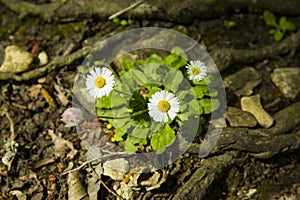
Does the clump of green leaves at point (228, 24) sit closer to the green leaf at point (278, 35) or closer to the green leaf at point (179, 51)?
the green leaf at point (278, 35)

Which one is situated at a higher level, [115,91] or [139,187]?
[115,91]

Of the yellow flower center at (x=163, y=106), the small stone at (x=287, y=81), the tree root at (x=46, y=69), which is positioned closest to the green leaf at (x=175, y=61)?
the yellow flower center at (x=163, y=106)

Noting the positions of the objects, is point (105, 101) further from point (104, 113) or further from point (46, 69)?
point (46, 69)

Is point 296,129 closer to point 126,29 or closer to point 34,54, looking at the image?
point 126,29

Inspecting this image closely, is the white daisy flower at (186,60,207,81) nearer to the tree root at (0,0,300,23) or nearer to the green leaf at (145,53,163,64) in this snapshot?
the green leaf at (145,53,163,64)

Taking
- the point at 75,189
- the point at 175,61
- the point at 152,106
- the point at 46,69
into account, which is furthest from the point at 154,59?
the point at 75,189

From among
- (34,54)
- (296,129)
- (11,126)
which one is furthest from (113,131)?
(296,129)

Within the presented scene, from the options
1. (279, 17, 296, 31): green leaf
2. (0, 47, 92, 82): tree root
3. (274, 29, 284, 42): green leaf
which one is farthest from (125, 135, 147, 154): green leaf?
(279, 17, 296, 31): green leaf
